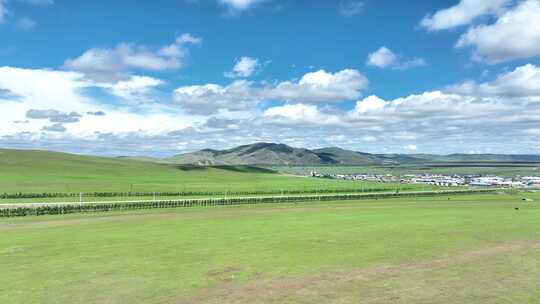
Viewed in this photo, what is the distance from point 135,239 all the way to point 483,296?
1051 inches

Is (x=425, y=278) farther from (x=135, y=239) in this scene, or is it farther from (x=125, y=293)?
(x=135, y=239)

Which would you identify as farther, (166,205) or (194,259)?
(166,205)

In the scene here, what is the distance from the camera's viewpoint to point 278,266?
24.8m

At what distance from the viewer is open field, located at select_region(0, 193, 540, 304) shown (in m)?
19.2

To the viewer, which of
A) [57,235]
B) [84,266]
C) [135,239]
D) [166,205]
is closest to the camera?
[84,266]

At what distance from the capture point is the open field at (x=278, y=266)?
19.2m

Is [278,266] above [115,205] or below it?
below

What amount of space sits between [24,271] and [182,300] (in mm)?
11227

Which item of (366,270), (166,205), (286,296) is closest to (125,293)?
(286,296)

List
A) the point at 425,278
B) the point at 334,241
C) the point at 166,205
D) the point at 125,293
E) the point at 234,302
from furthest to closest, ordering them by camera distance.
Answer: the point at 166,205
the point at 334,241
the point at 425,278
the point at 125,293
the point at 234,302

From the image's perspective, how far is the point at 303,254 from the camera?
28438mm

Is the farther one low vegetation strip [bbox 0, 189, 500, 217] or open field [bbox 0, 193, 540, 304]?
low vegetation strip [bbox 0, 189, 500, 217]

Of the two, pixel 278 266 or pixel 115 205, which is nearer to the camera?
pixel 278 266

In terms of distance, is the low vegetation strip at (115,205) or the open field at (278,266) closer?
the open field at (278,266)
